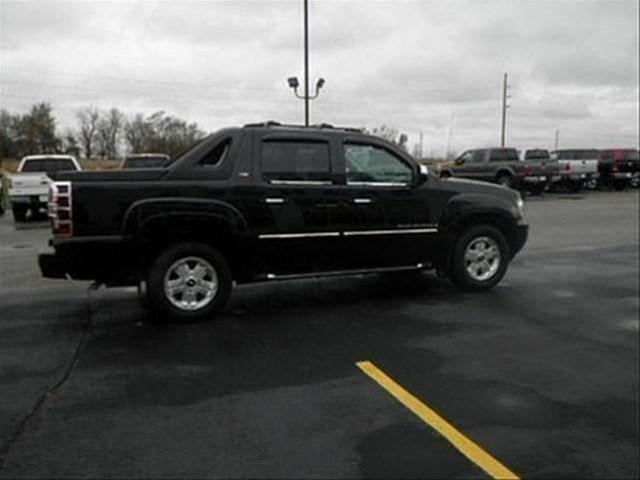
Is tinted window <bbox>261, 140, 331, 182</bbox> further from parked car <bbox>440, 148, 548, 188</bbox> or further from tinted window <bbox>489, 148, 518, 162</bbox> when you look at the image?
tinted window <bbox>489, 148, 518, 162</bbox>

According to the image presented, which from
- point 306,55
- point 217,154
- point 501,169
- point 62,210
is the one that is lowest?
point 62,210

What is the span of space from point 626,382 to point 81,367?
147 inches

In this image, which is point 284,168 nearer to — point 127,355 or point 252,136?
point 252,136

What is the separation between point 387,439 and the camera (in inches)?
125

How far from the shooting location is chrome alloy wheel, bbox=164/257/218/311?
219 inches

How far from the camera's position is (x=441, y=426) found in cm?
336

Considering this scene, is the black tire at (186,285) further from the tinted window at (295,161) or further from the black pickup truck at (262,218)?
the tinted window at (295,161)

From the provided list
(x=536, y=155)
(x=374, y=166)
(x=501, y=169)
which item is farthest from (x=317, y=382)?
(x=536, y=155)

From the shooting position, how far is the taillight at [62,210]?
5055mm

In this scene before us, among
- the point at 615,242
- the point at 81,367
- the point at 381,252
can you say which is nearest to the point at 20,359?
→ the point at 81,367

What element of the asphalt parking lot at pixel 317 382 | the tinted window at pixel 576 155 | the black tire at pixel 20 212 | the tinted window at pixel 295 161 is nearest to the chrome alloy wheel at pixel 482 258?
the asphalt parking lot at pixel 317 382

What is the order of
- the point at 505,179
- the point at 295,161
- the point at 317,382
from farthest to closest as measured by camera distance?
the point at 505,179
the point at 295,161
the point at 317,382

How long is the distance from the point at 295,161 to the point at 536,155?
20829mm

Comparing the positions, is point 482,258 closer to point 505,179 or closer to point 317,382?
point 317,382
